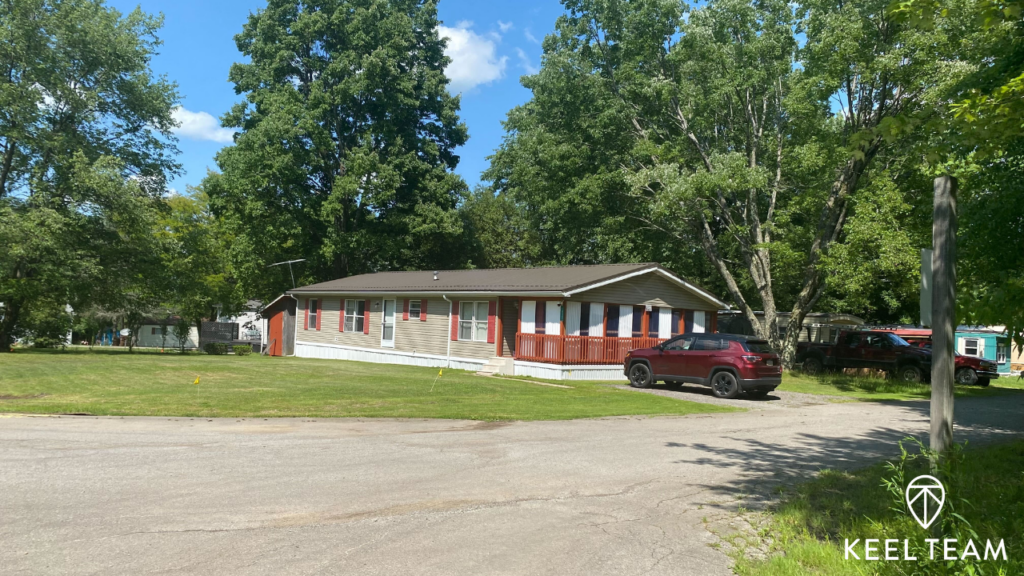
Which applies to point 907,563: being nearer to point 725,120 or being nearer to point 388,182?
point 725,120

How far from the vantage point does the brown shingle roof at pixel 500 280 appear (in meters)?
24.4

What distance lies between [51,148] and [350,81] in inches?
623

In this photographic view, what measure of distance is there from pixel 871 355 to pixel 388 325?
2022 centimetres

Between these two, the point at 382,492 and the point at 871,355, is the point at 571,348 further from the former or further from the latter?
the point at 382,492

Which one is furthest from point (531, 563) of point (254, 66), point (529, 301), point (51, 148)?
point (254, 66)

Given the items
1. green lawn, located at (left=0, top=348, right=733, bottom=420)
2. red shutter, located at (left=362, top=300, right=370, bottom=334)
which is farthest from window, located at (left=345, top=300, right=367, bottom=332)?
green lawn, located at (left=0, top=348, right=733, bottom=420)

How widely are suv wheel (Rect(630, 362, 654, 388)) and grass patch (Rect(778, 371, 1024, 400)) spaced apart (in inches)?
199

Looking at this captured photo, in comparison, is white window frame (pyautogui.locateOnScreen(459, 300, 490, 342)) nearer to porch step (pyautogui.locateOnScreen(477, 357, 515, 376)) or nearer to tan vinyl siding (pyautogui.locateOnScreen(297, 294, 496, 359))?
tan vinyl siding (pyautogui.locateOnScreen(297, 294, 496, 359))

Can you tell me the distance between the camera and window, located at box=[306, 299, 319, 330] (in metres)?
36.0

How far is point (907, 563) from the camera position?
4723 mm

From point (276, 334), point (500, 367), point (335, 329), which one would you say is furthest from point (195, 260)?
point (500, 367)

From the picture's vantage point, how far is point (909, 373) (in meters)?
26.5

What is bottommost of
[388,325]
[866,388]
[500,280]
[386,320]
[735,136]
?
[866,388]

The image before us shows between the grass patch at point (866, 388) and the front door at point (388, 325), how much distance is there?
53.9 ft
